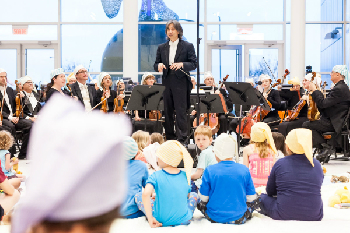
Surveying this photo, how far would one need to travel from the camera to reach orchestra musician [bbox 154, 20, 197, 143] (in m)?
5.08

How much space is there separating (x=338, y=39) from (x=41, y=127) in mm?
12769

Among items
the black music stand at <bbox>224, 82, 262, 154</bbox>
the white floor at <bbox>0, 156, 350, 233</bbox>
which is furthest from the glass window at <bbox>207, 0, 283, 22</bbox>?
the white floor at <bbox>0, 156, 350, 233</bbox>

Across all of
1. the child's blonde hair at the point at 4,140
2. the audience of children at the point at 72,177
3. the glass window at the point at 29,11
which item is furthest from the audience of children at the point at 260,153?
the glass window at the point at 29,11

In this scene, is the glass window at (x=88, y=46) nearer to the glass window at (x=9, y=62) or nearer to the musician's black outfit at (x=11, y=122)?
the glass window at (x=9, y=62)

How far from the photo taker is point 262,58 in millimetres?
12016

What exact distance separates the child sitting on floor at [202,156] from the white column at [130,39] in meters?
7.37

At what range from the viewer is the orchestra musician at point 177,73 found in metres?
5.08

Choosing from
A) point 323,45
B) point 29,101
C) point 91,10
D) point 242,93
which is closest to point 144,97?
point 242,93

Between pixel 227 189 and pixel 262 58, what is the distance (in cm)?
958

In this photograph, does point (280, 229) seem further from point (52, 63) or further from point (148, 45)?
point (52, 63)

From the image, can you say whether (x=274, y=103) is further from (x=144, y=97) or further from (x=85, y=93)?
(x=85, y=93)

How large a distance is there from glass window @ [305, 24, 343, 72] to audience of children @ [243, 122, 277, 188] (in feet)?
28.5

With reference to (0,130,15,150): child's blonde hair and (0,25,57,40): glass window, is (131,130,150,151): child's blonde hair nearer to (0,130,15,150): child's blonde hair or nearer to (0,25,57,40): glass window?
(0,130,15,150): child's blonde hair

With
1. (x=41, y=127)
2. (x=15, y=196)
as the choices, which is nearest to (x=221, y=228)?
(x=15, y=196)
